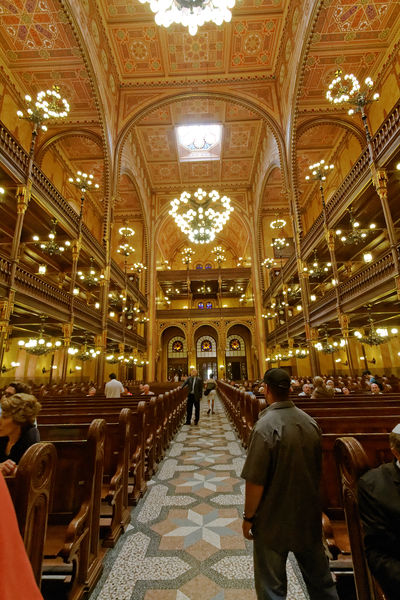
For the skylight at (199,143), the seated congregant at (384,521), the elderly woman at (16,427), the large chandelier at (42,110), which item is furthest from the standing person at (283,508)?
the skylight at (199,143)

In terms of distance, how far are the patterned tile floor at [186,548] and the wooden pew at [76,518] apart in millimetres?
236

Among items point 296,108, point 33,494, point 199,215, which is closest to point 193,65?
point 296,108

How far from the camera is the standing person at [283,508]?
5.32 feet

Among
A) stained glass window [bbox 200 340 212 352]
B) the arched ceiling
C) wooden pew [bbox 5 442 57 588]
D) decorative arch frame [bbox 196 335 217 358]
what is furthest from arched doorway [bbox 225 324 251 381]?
wooden pew [bbox 5 442 57 588]

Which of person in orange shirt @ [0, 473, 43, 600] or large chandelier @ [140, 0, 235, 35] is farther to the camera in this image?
large chandelier @ [140, 0, 235, 35]

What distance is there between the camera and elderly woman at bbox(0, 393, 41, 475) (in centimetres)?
219

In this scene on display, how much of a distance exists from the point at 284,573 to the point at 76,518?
4.95ft

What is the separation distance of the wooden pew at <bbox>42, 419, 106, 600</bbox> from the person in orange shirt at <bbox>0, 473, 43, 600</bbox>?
1.49 m

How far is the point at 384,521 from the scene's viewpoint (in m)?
1.28

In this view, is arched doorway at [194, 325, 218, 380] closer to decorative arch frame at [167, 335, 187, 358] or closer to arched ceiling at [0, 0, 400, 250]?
decorative arch frame at [167, 335, 187, 358]

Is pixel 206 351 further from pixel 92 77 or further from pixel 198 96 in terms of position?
pixel 92 77

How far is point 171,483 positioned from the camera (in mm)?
4547

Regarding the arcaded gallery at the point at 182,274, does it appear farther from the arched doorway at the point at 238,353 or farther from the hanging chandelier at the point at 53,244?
the arched doorway at the point at 238,353

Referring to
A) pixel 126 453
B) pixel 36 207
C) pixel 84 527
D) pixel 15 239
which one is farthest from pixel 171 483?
pixel 36 207
